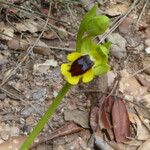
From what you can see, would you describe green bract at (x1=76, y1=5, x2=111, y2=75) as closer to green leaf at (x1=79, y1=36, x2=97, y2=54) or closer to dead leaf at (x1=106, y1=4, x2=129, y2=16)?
green leaf at (x1=79, y1=36, x2=97, y2=54)

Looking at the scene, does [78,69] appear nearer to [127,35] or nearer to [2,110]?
[2,110]

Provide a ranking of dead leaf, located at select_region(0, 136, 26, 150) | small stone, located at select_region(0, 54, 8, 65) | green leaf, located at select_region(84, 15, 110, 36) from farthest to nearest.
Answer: small stone, located at select_region(0, 54, 8, 65), dead leaf, located at select_region(0, 136, 26, 150), green leaf, located at select_region(84, 15, 110, 36)

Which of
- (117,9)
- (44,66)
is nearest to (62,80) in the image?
(44,66)

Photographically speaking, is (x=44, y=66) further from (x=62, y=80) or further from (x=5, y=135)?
(x=5, y=135)

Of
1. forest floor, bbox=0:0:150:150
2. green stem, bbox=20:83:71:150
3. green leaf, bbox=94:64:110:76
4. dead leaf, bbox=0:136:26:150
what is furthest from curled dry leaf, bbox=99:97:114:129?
green leaf, bbox=94:64:110:76

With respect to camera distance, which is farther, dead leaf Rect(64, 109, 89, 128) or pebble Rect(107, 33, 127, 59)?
pebble Rect(107, 33, 127, 59)

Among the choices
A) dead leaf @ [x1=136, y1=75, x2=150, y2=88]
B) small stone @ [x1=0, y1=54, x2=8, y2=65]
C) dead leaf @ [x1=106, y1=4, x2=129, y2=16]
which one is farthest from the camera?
dead leaf @ [x1=106, y1=4, x2=129, y2=16]

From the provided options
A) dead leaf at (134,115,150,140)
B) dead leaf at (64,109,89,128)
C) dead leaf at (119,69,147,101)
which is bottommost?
dead leaf at (134,115,150,140)

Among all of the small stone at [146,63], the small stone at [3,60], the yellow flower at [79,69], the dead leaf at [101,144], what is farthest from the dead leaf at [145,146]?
the yellow flower at [79,69]
